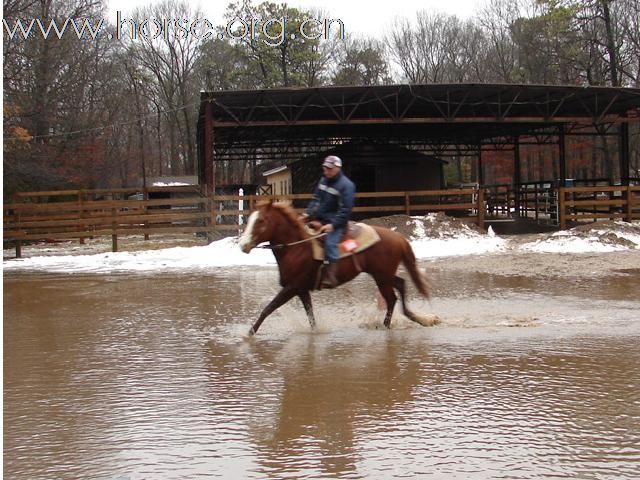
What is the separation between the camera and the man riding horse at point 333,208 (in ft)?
25.8

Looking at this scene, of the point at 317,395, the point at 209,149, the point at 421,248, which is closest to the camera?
the point at 317,395

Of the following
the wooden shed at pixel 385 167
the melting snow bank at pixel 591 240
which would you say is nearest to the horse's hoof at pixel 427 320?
the melting snow bank at pixel 591 240

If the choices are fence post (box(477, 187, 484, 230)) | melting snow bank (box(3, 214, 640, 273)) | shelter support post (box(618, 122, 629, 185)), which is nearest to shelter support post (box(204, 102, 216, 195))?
melting snow bank (box(3, 214, 640, 273))

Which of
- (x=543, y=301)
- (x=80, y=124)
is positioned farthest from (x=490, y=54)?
(x=543, y=301)

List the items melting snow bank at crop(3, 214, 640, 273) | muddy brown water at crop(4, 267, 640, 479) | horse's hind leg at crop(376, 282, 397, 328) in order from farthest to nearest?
melting snow bank at crop(3, 214, 640, 273) → horse's hind leg at crop(376, 282, 397, 328) → muddy brown water at crop(4, 267, 640, 479)

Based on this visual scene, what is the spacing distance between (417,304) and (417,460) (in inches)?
238

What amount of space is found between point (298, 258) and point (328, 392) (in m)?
2.51

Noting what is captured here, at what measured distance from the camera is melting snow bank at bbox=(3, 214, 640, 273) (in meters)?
17.1

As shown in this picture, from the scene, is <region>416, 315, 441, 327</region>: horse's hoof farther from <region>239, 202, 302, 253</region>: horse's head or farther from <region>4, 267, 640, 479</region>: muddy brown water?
<region>239, 202, 302, 253</region>: horse's head

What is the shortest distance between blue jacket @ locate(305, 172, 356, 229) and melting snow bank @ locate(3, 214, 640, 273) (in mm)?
8465

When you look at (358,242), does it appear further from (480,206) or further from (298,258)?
(480,206)

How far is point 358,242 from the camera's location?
318 inches

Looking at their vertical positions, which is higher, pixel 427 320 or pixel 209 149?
pixel 209 149

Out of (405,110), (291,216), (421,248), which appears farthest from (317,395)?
(405,110)
